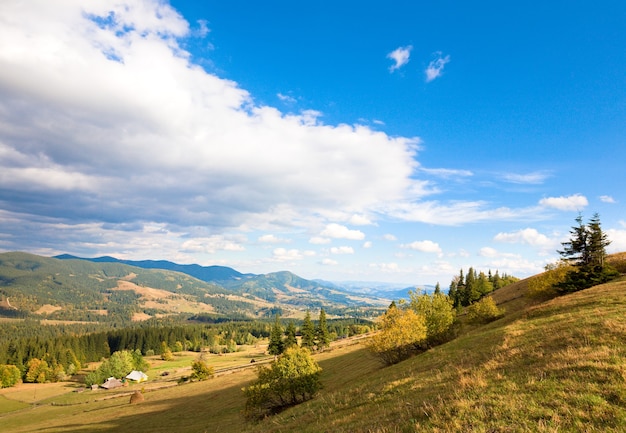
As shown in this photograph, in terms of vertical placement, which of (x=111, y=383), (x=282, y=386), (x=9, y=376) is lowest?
(x=9, y=376)

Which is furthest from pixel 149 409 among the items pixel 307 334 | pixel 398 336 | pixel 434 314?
pixel 434 314

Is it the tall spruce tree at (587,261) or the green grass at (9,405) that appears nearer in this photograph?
the tall spruce tree at (587,261)

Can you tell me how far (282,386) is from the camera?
135 ft

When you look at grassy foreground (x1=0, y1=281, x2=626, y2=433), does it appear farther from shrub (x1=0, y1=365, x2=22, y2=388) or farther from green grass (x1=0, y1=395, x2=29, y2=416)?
shrub (x1=0, y1=365, x2=22, y2=388)

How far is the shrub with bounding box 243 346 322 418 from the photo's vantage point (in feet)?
135

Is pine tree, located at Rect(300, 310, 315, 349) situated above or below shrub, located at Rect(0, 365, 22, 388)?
above

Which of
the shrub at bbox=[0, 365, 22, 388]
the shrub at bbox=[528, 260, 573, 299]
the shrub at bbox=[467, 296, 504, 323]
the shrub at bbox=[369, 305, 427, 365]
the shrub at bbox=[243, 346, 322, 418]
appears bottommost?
the shrub at bbox=[0, 365, 22, 388]

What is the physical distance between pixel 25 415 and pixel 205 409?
61.5 metres

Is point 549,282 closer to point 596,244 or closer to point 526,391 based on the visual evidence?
point 596,244

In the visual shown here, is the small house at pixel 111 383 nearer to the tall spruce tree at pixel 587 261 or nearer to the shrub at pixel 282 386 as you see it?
the shrub at pixel 282 386

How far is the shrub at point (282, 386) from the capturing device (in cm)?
4106

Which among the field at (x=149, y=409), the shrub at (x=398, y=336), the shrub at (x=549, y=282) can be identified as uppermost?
the shrub at (x=549, y=282)

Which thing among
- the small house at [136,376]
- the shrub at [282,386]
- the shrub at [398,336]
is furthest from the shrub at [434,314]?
the small house at [136,376]

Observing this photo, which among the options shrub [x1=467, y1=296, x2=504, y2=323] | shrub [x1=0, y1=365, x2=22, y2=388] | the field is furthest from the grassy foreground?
shrub [x1=0, y1=365, x2=22, y2=388]
